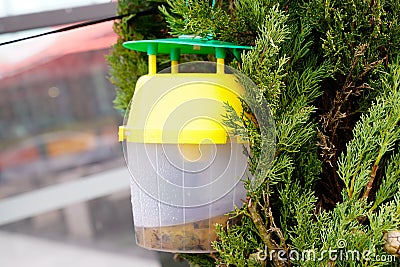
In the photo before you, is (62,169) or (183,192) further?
(62,169)

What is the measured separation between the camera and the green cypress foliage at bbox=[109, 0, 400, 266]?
0.60m

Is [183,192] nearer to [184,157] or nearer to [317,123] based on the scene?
[184,157]

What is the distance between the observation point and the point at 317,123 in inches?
26.1

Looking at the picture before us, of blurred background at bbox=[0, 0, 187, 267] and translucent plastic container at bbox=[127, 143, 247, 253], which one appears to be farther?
blurred background at bbox=[0, 0, 187, 267]

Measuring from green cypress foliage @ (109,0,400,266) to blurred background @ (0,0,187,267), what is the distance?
1.93 m

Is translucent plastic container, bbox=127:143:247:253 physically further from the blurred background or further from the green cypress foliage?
the blurred background

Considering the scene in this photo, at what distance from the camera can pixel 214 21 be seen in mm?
653

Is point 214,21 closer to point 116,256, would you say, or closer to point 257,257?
point 257,257

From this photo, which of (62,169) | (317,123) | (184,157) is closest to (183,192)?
(184,157)

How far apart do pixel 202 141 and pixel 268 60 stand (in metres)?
0.12

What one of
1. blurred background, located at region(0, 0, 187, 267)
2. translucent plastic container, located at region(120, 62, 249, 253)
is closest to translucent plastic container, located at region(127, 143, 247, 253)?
translucent plastic container, located at region(120, 62, 249, 253)

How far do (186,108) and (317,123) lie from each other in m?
0.18

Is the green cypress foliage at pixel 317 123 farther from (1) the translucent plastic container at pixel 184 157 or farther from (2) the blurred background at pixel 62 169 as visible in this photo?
(2) the blurred background at pixel 62 169

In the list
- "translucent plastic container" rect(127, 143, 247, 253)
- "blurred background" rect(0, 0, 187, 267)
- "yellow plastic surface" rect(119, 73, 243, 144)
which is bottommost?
"blurred background" rect(0, 0, 187, 267)
